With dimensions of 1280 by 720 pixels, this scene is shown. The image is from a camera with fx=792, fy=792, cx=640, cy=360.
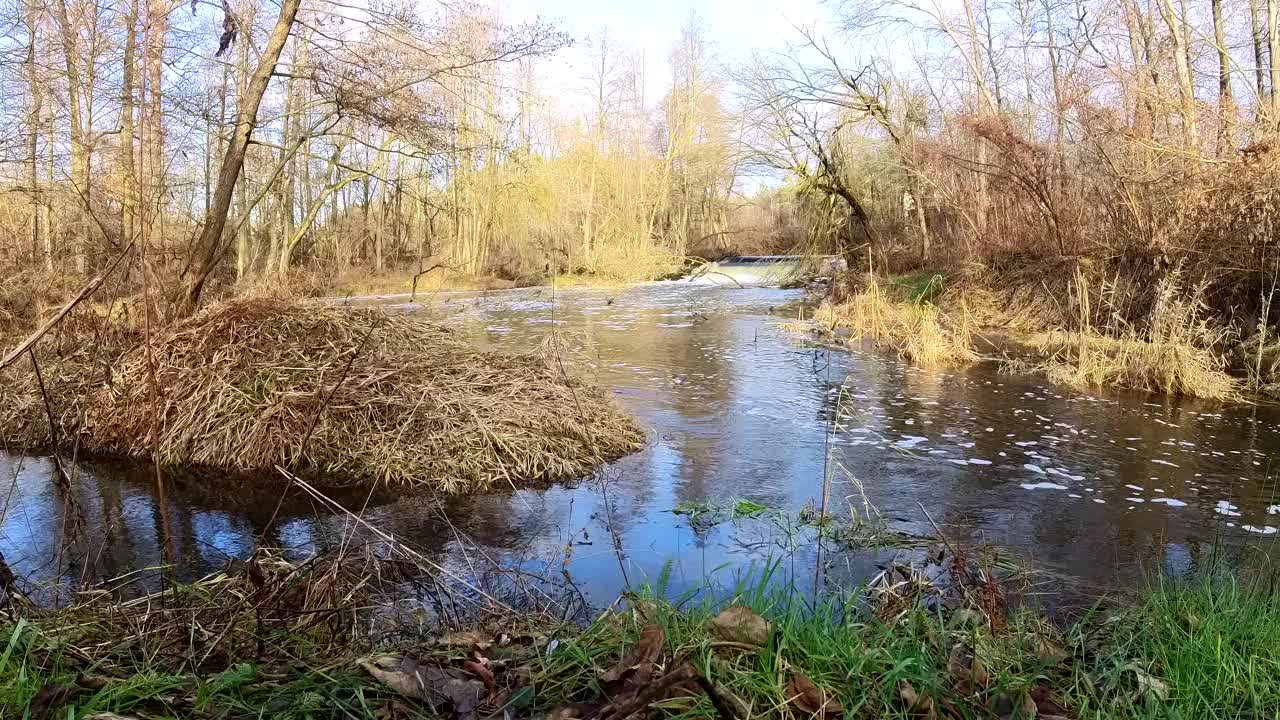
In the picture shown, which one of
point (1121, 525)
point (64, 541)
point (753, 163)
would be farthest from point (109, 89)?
point (753, 163)

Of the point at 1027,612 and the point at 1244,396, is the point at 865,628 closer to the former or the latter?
the point at 1027,612

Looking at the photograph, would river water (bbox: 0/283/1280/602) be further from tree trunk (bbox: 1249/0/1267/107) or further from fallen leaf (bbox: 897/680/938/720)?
tree trunk (bbox: 1249/0/1267/107)

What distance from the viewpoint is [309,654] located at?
9.62 feet

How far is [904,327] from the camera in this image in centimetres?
1454

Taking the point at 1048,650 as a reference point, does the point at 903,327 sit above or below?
above

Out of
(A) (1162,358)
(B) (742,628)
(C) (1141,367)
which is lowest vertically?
(B) (742,628)

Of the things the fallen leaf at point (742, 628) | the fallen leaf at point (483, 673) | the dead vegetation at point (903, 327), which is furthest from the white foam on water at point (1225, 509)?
the dead vegetation at point (903, 327)

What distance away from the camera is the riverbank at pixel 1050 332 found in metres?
10.2

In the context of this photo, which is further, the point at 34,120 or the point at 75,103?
the point at 75,103

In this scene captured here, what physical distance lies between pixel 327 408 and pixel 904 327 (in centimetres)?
1075

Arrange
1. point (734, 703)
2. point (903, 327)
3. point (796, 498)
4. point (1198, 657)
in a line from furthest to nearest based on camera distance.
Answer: point (903, 327), point (796, 498), point (1198, 657), point (734, 703)

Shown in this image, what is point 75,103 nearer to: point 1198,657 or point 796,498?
point 796,498

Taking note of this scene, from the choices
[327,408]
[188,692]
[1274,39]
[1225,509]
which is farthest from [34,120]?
[1274,39]

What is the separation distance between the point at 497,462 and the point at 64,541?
2994mm
